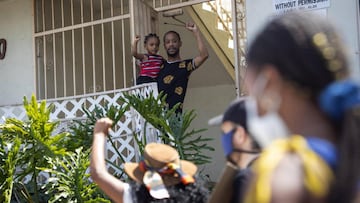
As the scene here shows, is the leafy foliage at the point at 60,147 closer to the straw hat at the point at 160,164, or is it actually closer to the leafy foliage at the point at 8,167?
the leafy foliage at the point at 8,167

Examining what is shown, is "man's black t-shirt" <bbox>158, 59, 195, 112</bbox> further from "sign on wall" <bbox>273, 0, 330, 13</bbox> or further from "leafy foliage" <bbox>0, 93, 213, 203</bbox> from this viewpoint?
"sign on wall" <bbox>273, 0, 330, 13</bbox>

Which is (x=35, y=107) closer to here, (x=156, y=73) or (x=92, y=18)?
(x=156, y=73)

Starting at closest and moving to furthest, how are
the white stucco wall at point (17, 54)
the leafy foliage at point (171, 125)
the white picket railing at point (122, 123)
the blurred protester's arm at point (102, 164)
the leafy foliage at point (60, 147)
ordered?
the blurred protester's arm at point (102, 164), the leafy foliage at point (171, 125), the leafy foliage at point (60, 147), the white picket railing at point (122, 123), the white stucco wall at point (17, 54)

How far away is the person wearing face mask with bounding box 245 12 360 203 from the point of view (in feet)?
2.85

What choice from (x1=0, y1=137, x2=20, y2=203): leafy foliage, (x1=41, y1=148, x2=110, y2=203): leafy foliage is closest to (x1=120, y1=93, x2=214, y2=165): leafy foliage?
(x1=41, y1=148, x2=110, y2=203): leafy foliage

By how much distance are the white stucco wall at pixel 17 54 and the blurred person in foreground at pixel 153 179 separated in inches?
232

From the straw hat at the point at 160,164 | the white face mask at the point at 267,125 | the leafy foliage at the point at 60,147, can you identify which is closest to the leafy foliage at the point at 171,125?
the leafy foliage at the point at 60,147

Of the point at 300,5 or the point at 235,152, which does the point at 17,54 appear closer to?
the point at 300,5

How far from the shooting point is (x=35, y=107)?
434 cm

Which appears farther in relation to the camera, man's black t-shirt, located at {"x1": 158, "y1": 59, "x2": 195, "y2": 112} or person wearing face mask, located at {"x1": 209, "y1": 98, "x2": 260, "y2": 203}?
man's black t-shirt, located at {"x1": 158, "y1": 59, "x2": 195, "y2": 112}

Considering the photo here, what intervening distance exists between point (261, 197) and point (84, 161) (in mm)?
3665

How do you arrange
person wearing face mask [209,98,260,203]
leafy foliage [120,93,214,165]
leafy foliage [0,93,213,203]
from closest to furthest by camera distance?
person wearing face mask [209,98,260,203], leafy foliage [120,93,214,165], leafy foliage [0,93,213,203]

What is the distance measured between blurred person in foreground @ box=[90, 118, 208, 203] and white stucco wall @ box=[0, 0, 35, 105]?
232 inches

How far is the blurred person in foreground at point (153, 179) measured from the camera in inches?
72.6
